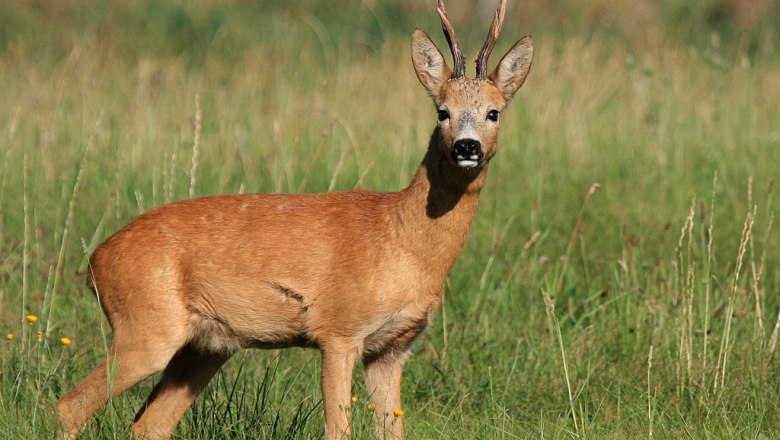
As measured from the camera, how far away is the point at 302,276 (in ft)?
18.2

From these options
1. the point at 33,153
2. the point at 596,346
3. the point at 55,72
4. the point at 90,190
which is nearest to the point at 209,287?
the point at 596,346

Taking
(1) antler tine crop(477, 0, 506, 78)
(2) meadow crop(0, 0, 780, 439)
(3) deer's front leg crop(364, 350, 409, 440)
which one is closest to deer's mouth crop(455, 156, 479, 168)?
(1) antler tine crop(477, 0, 506, 78)

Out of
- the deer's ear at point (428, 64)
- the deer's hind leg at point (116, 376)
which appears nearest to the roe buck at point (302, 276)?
the deer's hind leg at point (116, 376)

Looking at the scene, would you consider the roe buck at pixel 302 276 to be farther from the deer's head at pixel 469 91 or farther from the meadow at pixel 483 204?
the meadow at pixel 483 204

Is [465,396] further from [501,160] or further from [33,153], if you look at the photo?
[33,153]

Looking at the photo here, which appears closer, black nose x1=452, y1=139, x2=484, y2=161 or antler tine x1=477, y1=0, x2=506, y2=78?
black nose x1=452, y1=139, x2=484, y2=161

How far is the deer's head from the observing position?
5.44m

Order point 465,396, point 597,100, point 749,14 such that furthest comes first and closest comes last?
1. point 749,14
2. point 597,100
3. point 465,396

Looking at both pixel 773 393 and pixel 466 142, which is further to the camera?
pixel 773 393

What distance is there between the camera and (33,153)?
8930 millimetres

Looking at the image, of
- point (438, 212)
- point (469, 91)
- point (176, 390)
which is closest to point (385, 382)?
point (438, 212)

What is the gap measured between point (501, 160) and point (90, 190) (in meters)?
2.89

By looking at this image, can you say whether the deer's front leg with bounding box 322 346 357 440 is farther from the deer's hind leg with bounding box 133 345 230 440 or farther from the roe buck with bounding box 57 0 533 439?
the deer's hind leg with bounding box 133 345 230 440

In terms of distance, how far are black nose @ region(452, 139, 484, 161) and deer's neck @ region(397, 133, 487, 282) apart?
25 centimetres
